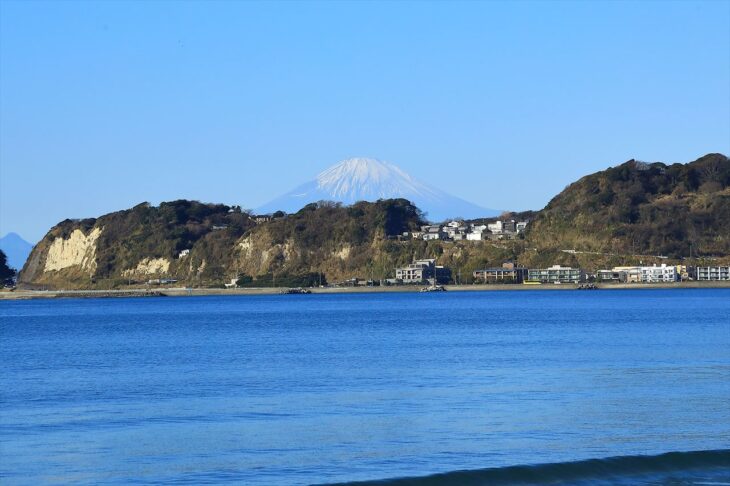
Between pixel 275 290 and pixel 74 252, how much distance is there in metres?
42.6

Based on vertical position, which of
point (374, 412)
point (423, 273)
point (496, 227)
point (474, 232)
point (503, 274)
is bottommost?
point (374, 412)

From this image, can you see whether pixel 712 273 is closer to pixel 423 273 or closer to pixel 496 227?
pixel 423 273

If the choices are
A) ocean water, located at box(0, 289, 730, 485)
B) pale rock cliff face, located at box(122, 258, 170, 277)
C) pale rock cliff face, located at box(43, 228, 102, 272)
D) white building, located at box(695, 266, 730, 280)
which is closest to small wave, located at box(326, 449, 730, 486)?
ocean water, located at box(0, 289, 730, 485)

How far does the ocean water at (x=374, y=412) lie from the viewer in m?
17.7

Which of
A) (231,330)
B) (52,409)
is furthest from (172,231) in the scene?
(52,409)

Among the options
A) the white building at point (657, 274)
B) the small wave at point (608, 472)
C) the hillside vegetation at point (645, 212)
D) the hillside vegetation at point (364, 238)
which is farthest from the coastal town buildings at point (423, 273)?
the small wave at point (608, 472)

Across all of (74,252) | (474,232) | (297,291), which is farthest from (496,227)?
(74,252)

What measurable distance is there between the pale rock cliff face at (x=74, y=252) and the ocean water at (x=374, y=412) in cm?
13520

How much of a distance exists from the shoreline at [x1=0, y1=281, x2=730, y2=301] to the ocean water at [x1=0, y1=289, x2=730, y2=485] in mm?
91643

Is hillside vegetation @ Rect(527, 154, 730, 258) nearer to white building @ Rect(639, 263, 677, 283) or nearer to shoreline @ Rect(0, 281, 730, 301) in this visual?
white building @ Rect(639, 263, 677, 283)

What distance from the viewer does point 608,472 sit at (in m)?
17.4

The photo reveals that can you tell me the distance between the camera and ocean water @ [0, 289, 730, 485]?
17.7m

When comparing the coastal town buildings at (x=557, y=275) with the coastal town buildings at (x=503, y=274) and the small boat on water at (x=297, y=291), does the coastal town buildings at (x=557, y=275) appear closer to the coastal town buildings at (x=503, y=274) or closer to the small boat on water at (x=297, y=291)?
the coastal town buildings at (x=503, y=274)

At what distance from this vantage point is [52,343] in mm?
50438
